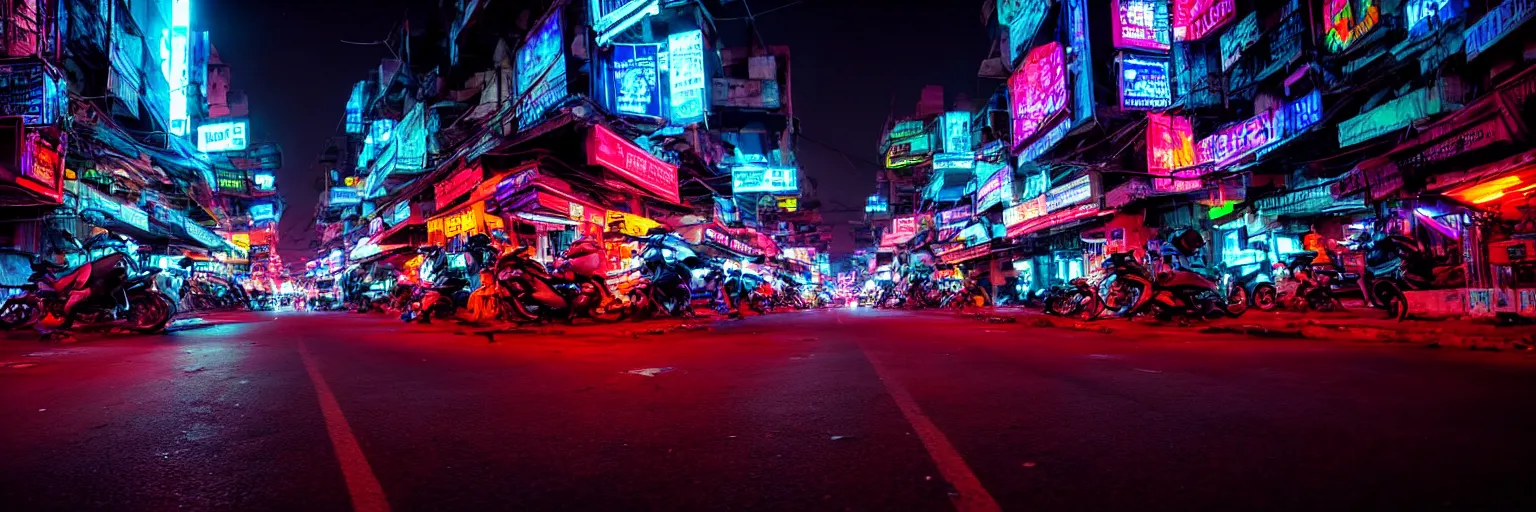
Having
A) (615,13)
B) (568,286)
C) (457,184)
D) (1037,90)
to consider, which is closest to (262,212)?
(457,184)

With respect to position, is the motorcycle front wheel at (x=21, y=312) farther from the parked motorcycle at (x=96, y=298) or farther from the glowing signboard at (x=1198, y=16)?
the glowing signboard at (x=1198, y=16)

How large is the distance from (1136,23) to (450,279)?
18040 mm

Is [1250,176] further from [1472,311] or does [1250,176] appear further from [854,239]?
[854,239]

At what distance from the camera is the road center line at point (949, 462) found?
6.92 feet

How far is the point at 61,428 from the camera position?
3.31 m

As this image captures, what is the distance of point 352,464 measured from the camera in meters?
2.63

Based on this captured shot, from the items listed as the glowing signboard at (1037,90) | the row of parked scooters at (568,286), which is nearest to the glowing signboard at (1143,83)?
the glowing signboard at (1037,90)

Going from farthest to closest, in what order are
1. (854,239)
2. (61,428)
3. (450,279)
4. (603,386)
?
1. (854,239)
2. (450,279)
3. (603,386)
4. (61,428)

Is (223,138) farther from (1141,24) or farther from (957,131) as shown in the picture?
(1141,24)

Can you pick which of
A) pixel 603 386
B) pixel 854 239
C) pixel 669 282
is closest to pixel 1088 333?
pixel 603 386

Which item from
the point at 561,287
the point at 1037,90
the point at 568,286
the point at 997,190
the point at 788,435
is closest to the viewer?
the point at 788,435

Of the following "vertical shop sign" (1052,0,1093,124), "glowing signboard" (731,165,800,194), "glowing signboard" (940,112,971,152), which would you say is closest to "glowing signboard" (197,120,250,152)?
"glowing signboard" (731,165,800,194)

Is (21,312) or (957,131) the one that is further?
(957,131)

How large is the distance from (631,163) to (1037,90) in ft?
41.9
